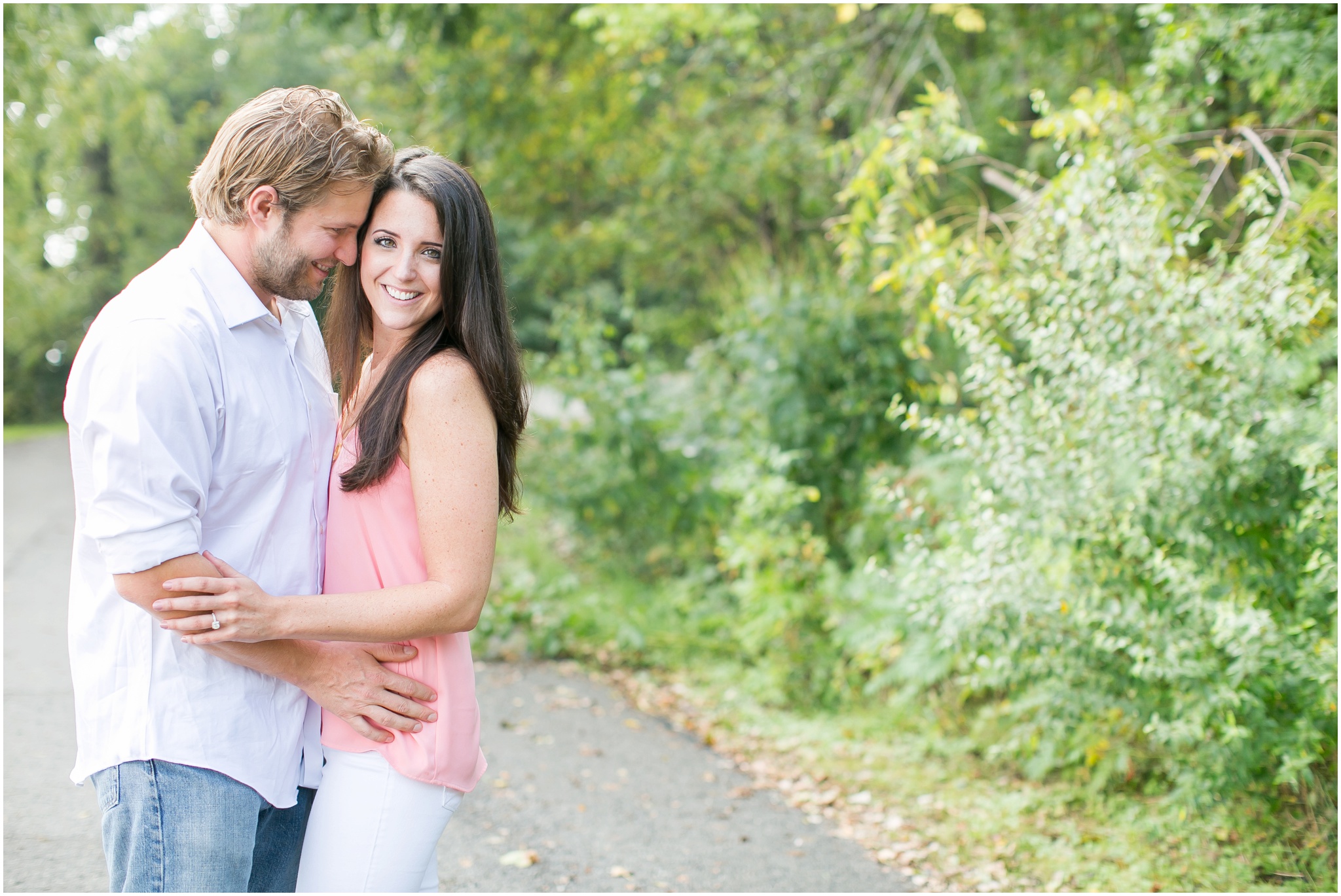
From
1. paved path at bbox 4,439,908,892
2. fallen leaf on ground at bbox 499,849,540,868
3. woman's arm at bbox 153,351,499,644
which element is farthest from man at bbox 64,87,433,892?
paved path at bbox 4,439,908,892

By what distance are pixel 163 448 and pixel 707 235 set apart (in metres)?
9.24

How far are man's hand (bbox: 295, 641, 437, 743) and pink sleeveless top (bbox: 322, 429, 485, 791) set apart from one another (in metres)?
0.03

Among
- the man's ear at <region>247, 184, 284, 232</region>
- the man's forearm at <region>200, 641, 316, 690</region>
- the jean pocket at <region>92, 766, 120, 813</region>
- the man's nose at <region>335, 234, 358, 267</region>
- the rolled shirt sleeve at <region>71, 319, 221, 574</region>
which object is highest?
the man's ear at <region>247, 184, 284, 232</region>

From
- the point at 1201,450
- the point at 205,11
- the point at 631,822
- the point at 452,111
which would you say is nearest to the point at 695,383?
the point at 452,111

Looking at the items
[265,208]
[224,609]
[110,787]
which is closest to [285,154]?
[265,208]

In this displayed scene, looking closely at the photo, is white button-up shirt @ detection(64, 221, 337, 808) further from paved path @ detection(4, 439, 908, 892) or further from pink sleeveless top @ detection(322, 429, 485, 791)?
paved path @ detection(4, 439, 908, 892)

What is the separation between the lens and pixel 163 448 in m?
1.55

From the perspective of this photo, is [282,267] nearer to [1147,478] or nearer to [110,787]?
[110,787]

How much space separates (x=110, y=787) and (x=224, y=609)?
382 mm

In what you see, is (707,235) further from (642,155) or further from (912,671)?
(912,671)

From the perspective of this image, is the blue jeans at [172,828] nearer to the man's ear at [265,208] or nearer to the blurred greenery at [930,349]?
the man's ear at [265,208]

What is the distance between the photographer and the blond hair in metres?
1.79

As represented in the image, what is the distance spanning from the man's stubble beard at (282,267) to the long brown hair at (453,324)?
163mm

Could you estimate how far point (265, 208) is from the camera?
1.82 metres
